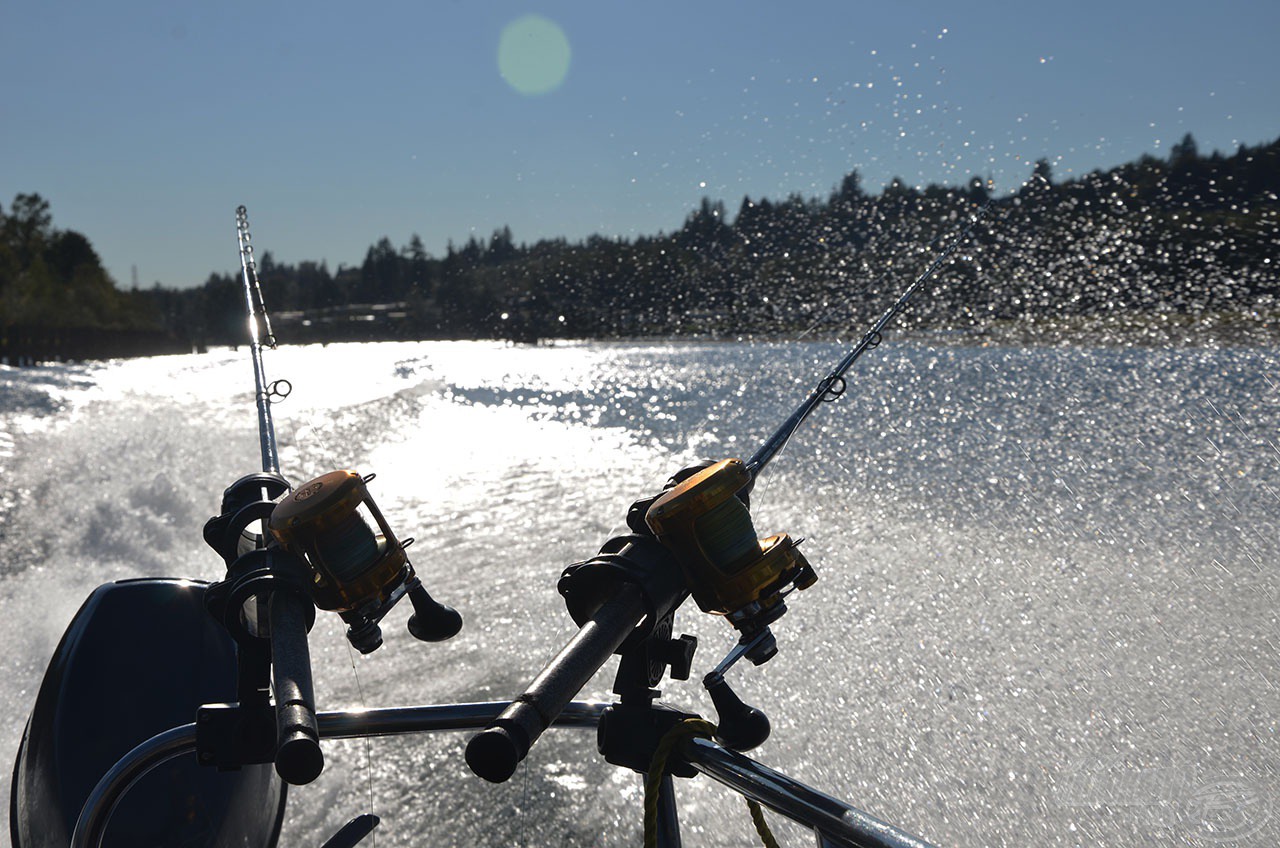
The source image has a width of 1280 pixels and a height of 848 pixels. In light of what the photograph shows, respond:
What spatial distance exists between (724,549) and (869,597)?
3139mm

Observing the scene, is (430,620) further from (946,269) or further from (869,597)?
(946,269)

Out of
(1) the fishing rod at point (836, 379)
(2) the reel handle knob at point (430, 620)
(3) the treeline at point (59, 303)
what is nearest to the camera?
(2) the reel handle knob at point (430, 620)

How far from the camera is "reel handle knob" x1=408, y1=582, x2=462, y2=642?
3.67ft

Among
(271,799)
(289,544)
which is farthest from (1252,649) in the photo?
(289,544)

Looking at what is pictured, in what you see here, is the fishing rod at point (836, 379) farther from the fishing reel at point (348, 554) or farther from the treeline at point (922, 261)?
the treeline at point (922, 261)

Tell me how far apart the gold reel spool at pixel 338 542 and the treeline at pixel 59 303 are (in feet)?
234

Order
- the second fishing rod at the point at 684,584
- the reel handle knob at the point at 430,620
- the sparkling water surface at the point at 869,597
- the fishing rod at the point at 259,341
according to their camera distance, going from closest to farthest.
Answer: the second fishing rod at the point at 684,584
the reel handle knob at the point at 430,620
the fishing rod at the point at 259,341
the sparkling water surface at the point at 869,597

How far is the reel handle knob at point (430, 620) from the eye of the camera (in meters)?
1.12

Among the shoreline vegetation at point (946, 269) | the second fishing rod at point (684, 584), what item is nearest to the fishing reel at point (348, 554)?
the second fishing rod at point (684, 584)

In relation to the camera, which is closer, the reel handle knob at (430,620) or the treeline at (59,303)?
the reel handle knob at (430,620)

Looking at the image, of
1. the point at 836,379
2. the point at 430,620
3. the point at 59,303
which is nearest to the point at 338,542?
the point at 430,620

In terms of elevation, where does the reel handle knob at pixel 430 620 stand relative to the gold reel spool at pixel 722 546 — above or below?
below

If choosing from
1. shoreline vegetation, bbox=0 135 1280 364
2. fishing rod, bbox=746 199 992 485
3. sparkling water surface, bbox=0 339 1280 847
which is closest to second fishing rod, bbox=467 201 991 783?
fishing rod, bbox=746 199 992 485

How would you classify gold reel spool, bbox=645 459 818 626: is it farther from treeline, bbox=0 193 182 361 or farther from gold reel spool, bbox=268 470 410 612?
treeline, bbox=0 193 182 361
